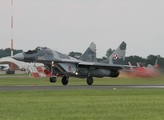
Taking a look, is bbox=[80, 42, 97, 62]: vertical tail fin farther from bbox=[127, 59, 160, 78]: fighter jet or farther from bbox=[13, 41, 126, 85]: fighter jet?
bbox=[127, 59, 160, 78]: fighter jet

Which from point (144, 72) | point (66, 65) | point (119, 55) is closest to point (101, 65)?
point (66, 65)

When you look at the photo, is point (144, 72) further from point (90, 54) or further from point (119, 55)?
point (90, 54)

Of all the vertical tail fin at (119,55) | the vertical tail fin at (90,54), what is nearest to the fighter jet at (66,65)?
the vertical tail fin at (90,54)

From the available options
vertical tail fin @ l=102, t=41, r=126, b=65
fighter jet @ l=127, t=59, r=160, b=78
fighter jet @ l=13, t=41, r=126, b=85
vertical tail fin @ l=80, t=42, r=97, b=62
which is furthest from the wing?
vertical tail fin @ l=80, t=42, r=97, b=62

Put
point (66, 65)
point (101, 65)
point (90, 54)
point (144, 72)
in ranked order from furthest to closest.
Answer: point (90, 54) < point (144, 72) < point (101, 65) < point (66, 65)

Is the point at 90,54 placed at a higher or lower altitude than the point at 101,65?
higher

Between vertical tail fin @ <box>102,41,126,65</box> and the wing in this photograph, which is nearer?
the wing

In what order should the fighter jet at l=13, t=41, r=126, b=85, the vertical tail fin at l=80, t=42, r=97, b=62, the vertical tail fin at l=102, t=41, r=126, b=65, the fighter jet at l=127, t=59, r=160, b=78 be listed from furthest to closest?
the vertical tail fin at l=102, t=41, r=126, b=65 → the vertical tail fin at l=80, t=42, r=97, b=62 → the fighter jet at l=127, t=59, r=160, b=78 → the fighter jet at l=13, t=41, r=126, b=85

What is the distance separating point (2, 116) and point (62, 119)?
181cm

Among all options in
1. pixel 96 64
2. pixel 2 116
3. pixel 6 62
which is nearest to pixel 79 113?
pixel 2 116

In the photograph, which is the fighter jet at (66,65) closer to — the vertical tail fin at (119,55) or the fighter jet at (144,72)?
the vertical tail fin at (119,55)

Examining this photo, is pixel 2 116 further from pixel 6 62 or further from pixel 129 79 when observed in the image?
pixel 6 62

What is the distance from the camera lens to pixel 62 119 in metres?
12.9

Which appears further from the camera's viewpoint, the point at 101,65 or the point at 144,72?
the point at 144,72
